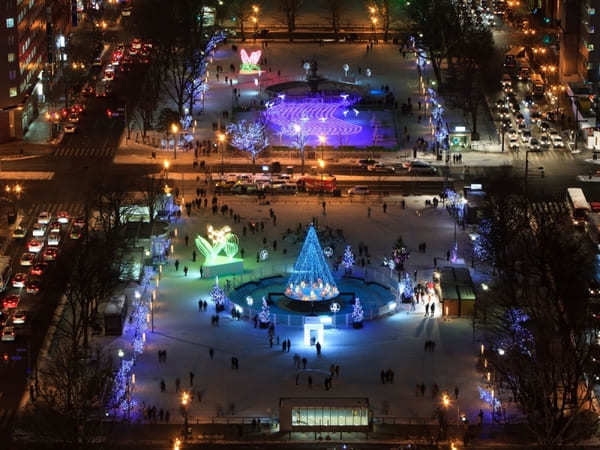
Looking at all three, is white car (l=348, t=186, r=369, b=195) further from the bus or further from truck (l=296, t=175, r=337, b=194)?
the bus

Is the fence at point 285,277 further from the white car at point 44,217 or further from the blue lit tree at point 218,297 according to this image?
the white car at point 44,217

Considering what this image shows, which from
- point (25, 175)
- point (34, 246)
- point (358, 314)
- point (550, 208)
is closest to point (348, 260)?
point (358, 314)

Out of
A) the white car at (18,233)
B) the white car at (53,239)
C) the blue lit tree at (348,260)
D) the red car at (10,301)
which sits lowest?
the red car at (10,301)

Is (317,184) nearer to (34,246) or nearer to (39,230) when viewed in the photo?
(39,230)

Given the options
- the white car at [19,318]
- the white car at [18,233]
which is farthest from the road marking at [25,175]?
the white car at [19,318]

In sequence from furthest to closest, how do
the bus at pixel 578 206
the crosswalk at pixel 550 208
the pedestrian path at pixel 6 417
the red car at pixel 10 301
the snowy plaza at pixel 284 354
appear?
the crosswalk at pixel 550 208 → the bus at pixel 578 206 → the red car at pixel 10 301 → the snowy plaza at pixel 284 354 → the pedestrian path at pixel 6 417

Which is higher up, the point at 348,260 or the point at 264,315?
the point at 348,260
